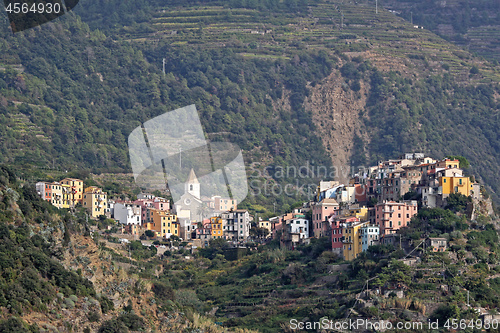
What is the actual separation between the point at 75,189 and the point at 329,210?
17.7 meters

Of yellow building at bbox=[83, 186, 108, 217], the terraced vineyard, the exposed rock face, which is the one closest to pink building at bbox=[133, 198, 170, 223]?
yellow building at bbox=[83, 186, 108, 217]

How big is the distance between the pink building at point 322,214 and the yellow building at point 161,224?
1343 cm

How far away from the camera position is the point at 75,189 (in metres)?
77.4

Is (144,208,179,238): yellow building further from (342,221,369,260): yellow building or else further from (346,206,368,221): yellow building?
(342,221,369,260): yellow building

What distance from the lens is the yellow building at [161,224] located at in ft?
261

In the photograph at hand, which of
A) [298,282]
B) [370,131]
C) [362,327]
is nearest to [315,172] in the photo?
[370,131]

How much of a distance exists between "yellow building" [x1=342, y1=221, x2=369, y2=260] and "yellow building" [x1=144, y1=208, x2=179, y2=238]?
723 inches

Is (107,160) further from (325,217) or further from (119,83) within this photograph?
(325,217)

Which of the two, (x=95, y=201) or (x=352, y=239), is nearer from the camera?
(x=352, y=239)

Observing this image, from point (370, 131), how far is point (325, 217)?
53066 mm

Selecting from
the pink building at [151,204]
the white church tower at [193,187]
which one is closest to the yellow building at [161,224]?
the pink building at [151,204]

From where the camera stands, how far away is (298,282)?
209 feet

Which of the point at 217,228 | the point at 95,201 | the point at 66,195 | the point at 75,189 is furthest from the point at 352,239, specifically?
the point at 75,189

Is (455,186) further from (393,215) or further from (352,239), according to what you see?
(352,239)
